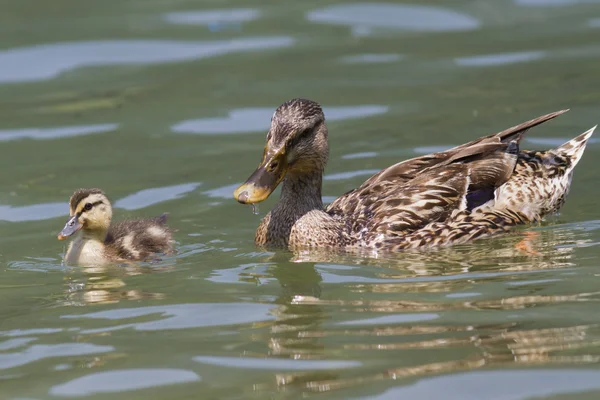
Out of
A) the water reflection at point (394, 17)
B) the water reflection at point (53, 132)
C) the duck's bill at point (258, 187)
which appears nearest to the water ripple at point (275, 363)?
the duck's bill at point (258, 187)

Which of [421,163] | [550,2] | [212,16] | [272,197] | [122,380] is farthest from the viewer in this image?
[550,2]

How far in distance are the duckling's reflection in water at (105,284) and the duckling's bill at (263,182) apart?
2.07ft

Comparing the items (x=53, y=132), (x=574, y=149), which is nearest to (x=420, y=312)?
(x=574, y=149)

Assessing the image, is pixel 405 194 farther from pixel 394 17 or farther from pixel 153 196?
pixel 394 17

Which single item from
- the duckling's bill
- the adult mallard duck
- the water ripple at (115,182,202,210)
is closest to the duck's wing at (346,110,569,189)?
the adult mallard duck

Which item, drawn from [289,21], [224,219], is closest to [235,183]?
[224,219]

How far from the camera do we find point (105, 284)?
6801mm

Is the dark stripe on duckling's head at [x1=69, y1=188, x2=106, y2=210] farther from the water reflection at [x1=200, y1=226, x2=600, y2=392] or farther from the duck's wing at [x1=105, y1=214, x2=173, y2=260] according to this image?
the water reflection at [x1=200, y1=226, x2=600, y2=392]

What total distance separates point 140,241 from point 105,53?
4.51 m

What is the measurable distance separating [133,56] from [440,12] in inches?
129

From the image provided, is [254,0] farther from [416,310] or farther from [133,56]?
[416,310]

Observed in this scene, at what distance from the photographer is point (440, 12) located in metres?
12.6

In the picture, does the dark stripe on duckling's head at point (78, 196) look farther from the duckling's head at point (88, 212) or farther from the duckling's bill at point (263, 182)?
the duckling's bill at point (263, 182)

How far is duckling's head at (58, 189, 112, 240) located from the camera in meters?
7.43
